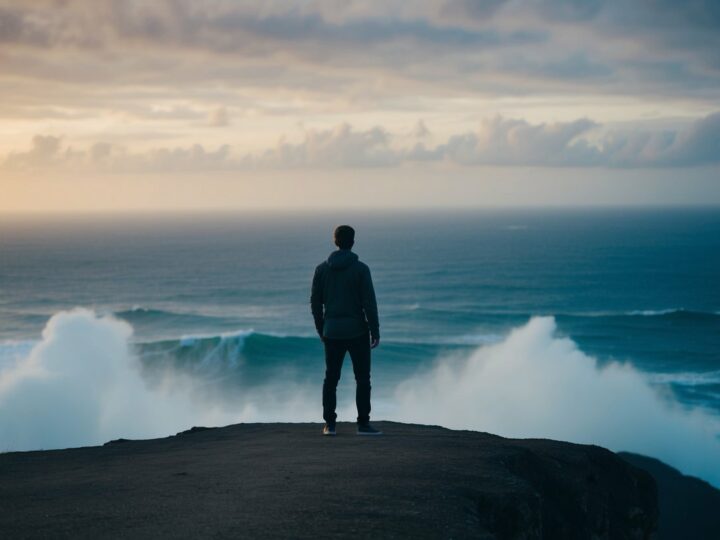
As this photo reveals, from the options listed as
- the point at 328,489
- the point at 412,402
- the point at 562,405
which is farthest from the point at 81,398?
the point at 328,489

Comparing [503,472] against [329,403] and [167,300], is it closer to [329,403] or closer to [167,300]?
[329,403]

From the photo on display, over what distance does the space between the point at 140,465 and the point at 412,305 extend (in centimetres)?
4950

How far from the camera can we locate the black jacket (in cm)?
798

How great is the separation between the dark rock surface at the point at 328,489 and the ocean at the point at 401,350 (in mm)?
14464

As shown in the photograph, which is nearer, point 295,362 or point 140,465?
point 140,465

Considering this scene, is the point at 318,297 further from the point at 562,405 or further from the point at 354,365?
the point at 562,405

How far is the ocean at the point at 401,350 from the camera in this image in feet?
81.6

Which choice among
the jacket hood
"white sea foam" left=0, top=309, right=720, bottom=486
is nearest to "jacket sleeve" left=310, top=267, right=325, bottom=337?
the jacket hood

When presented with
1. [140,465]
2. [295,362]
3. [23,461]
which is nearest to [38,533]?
[140,465]

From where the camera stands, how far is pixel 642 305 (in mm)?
55906

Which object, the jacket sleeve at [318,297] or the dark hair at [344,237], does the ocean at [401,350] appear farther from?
the dark hair at [344,237]

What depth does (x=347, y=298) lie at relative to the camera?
26.3ft

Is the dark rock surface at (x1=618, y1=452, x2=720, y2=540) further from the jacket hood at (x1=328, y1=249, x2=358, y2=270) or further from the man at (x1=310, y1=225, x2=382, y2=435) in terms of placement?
the jacket hood at (x1=328, y1=249, x2=358, y2=270)

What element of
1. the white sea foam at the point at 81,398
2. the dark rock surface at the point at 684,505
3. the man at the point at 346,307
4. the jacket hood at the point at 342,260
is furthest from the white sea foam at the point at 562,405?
the jacket hood at the point at 342,260
